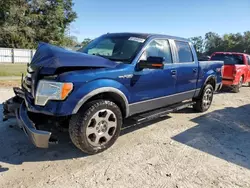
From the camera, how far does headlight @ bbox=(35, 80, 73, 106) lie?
3.03 metres

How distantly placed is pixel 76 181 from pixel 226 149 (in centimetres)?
265

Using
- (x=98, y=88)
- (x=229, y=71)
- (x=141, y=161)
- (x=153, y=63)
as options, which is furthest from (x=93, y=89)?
(x=229, y=71)

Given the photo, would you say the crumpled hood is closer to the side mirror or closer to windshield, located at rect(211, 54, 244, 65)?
the side mirror

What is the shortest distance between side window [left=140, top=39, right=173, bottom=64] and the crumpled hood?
0.92m

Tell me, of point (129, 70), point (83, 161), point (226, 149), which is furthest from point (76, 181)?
point (226, 149)

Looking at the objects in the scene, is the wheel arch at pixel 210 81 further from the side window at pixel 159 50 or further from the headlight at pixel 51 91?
the headlight at pixel 51 91

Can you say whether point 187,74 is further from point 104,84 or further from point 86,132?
point 86,132

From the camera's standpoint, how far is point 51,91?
120 inches

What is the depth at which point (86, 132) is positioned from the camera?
3.32 m

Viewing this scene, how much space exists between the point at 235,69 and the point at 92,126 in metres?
8.36

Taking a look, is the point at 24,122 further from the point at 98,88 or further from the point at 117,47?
the point at 117,47

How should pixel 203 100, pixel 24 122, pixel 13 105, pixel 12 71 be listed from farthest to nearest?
pixel 12 71
pixel 203 100
pixel 13 105
pixel 24 122

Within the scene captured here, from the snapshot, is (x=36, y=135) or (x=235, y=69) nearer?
(x=36, y=135)

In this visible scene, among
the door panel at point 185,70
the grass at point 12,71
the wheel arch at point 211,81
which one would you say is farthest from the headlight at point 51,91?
the grass at point 12,71
